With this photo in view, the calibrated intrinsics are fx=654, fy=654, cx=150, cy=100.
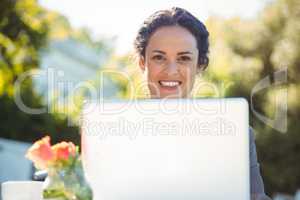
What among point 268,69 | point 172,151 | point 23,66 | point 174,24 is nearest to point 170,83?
point 174,24

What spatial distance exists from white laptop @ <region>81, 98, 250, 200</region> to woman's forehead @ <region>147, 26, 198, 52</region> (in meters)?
0.81

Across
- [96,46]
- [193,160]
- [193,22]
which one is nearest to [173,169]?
[193,160]

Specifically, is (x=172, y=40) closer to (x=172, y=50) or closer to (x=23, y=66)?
(x=172, y=50)

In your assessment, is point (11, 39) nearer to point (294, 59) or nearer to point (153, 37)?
point (294, 59)

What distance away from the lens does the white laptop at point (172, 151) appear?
1.44 meters

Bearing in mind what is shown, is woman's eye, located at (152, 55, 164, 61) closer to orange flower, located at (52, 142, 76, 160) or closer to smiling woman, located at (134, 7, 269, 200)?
smiling woman, located at (134, 7, 269, 200)

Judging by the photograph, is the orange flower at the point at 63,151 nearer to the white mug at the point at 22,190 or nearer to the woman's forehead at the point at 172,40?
the white mug at the point at 22,190

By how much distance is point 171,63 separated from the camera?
2.26 m

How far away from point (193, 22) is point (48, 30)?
906 cm

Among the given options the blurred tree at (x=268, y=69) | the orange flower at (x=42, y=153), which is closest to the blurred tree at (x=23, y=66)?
the blurred tree at (x=268, y=69)

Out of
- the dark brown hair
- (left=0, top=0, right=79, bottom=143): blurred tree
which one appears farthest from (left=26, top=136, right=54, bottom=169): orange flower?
(left=0, top=0, right=79, bottom=143): blurred tree

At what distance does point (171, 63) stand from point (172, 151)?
831 millimetres

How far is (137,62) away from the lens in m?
2.52

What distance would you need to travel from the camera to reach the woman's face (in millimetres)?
2258
